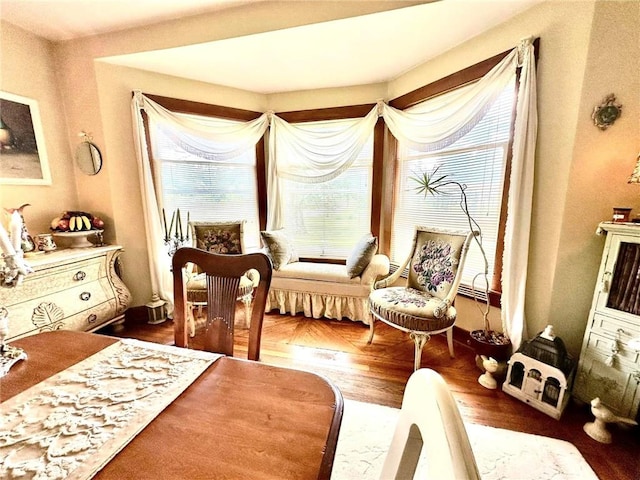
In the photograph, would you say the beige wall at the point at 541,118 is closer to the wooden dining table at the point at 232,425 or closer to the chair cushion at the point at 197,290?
the chair cushion at the point at 197,290

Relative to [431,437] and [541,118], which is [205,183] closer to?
[541,118]

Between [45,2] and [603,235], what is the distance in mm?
3879

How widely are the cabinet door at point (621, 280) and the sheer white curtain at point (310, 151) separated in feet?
6.92

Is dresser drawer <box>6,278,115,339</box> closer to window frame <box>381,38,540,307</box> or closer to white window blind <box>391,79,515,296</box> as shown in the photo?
white window blind <box>391,79,515,296</box>

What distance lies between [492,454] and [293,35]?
287cm

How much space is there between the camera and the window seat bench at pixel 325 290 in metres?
2.62

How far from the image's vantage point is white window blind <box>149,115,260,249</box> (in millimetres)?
2801

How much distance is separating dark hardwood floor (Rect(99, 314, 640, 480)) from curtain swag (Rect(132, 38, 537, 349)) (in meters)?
0.42

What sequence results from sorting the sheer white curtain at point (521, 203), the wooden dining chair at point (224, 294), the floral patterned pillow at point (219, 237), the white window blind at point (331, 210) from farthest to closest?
the white window blind at point (331, 210) → the floral patterned pillow at point (219, 237) → the sheer white curtain at point (521, 203) → the wooden dining chair at point (224, 294)

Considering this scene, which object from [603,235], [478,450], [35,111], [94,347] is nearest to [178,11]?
[35,111]

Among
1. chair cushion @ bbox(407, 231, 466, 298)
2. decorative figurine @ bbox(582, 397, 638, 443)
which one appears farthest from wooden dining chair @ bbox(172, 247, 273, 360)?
decorative figurine @ bbox(582, 397, 638, 443)

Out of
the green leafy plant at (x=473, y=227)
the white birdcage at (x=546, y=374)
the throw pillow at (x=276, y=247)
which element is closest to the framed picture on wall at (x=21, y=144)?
the throw pillow at (x=276, y=247)

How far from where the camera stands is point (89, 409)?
0.67m

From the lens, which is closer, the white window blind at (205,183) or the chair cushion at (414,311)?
the chair cushion at (414,311)
